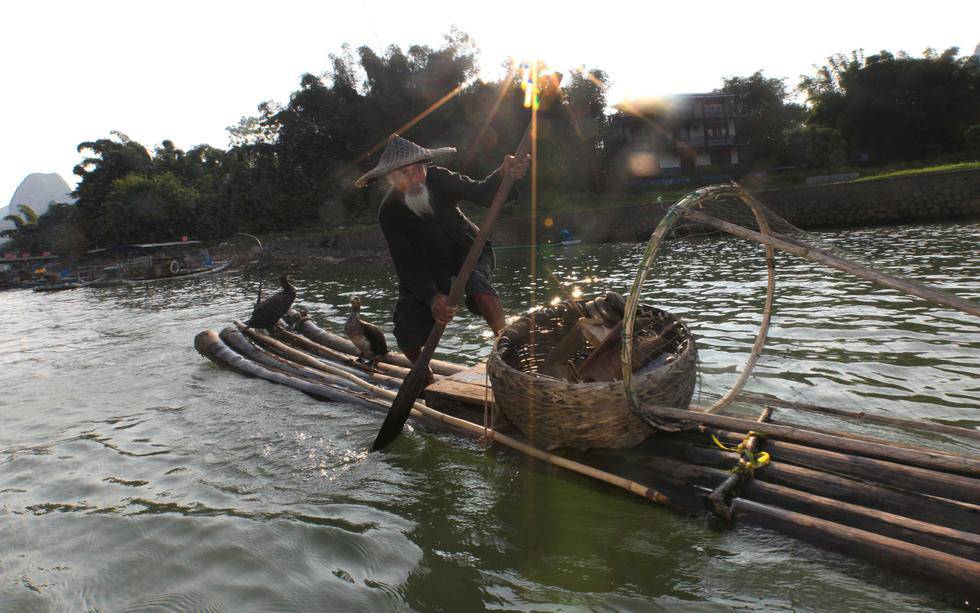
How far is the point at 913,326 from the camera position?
255 inches

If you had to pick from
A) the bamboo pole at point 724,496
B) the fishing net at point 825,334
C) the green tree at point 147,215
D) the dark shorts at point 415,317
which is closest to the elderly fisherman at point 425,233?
the dark shorts at point 415,317

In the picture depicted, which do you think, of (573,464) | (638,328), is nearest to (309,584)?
(573,464)

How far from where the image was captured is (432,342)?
400cm

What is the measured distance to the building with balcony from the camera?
4038cm

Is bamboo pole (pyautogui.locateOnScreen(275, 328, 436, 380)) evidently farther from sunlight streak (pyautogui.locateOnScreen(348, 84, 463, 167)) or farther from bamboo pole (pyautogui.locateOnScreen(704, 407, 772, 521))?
sunlight streak (pyautogui.locateOnScreen(348, 84, 463, 167))

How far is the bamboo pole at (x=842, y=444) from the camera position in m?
2.37

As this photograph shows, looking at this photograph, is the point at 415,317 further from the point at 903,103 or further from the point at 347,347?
the point at 903,103

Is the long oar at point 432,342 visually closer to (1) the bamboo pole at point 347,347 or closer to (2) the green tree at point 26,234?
(1) the bamboo pole at point 347,347

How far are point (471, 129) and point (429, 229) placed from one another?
36.1 meters

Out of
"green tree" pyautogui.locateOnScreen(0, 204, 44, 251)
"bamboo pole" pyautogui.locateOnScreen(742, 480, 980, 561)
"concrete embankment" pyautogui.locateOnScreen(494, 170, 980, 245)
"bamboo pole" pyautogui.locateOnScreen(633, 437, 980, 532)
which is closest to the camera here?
"bamboo pole" pyautogui.locateOnScreen(742, 480, 980, 561)

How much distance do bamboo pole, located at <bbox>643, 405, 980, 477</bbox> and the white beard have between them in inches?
103

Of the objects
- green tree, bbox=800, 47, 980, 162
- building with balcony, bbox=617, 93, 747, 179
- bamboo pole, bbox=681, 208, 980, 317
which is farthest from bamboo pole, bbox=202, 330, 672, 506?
green tree, bbox=800, 47, 980, 162

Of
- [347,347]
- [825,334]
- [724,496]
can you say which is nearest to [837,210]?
[825,334]

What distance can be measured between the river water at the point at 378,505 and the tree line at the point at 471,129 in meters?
32.6
